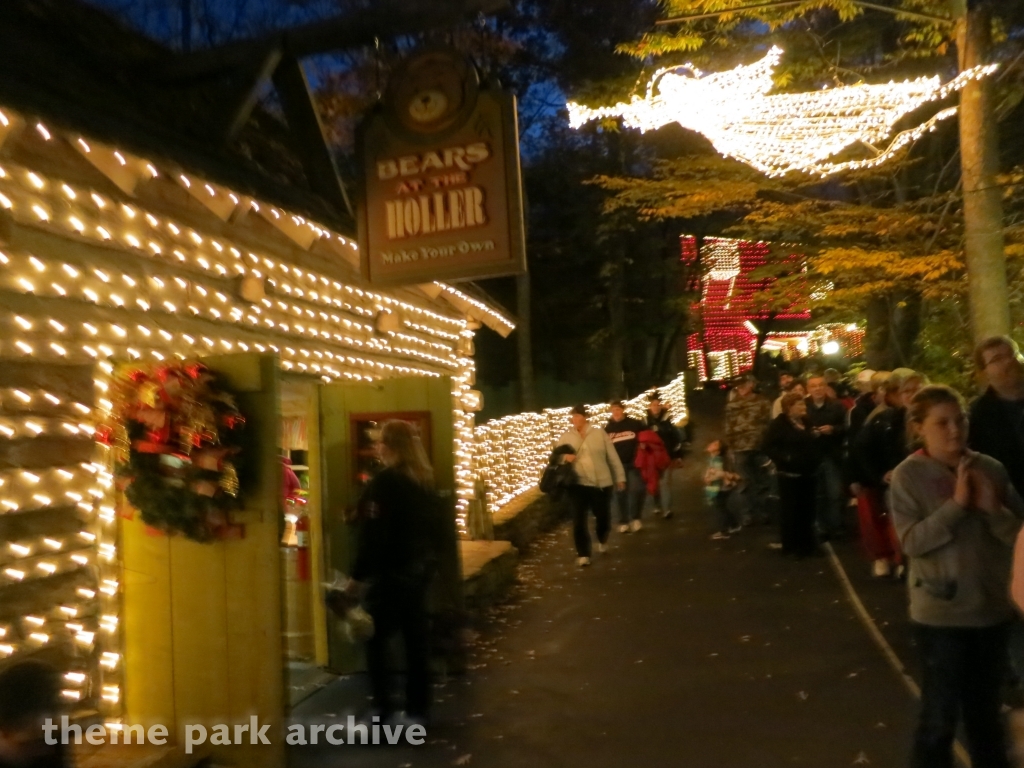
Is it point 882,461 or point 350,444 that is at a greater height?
point 350,444

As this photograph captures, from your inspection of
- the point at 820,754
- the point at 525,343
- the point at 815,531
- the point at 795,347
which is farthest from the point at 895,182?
the point at 795,347

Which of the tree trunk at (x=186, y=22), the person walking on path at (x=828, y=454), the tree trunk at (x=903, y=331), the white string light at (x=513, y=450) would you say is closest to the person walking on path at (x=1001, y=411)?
the person walking on path at (x=828, y=454)

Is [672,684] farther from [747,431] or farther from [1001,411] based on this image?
[747,431]

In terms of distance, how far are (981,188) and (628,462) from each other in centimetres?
524

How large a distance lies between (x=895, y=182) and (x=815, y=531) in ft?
24.5

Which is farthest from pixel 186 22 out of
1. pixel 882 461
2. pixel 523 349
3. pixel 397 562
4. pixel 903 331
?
pixel 397 562

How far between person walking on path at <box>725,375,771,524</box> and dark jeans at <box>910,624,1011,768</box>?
24.5 feet

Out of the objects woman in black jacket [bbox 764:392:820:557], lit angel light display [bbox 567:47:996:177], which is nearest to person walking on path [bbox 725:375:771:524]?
woman in black jacket [bbox 764:392:820:557]

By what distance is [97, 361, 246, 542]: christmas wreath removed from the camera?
188 inches

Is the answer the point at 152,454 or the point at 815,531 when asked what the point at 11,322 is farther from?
the point at 815,531

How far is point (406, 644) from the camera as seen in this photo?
5734mm

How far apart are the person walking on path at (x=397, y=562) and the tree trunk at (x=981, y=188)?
6015 mm

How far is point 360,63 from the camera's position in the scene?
70.7 ft

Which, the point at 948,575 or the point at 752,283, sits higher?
the point at 752,283
